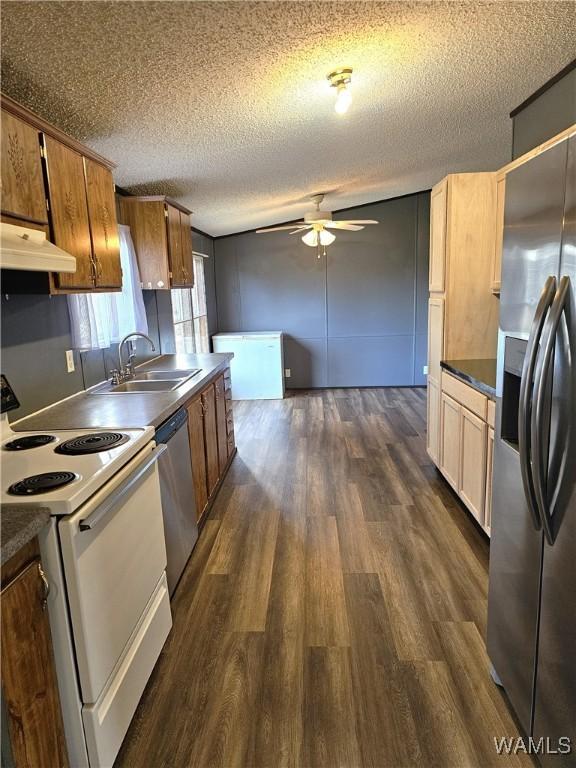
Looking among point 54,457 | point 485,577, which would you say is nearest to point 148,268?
point 54,457

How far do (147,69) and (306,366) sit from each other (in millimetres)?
5440

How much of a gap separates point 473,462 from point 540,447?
5.33 feet

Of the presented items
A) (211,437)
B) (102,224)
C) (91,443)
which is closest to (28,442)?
(91,443)

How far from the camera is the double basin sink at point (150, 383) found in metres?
2.92

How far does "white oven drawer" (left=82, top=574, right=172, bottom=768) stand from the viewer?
1354 mm

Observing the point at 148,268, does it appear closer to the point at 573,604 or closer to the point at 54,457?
the point at 54,457

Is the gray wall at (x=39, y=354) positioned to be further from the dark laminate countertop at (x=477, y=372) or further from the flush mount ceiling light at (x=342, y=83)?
the dark laminate countertop at (x=477, y=372)

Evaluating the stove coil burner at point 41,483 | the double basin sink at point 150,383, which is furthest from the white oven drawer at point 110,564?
the double basin sink at point 150,383

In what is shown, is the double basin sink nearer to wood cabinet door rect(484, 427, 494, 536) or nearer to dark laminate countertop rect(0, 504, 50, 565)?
dark laminate countertop rect(0, 504, 50, 565)

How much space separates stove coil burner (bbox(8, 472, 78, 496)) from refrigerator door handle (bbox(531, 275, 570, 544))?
1325 mm

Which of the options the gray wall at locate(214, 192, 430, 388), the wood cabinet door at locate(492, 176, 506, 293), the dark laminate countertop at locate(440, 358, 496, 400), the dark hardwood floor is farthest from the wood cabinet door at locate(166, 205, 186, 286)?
the gray wall at locate(214, 192, 430, 388)

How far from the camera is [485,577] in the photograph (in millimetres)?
2406

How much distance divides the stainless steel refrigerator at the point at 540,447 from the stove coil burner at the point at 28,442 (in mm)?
1701

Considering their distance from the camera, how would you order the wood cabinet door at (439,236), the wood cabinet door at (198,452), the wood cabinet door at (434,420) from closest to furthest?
the wood cabinet door at (198,452) < the wood cabinet door at (439,236) < the wood cabinet door at (434,420)
